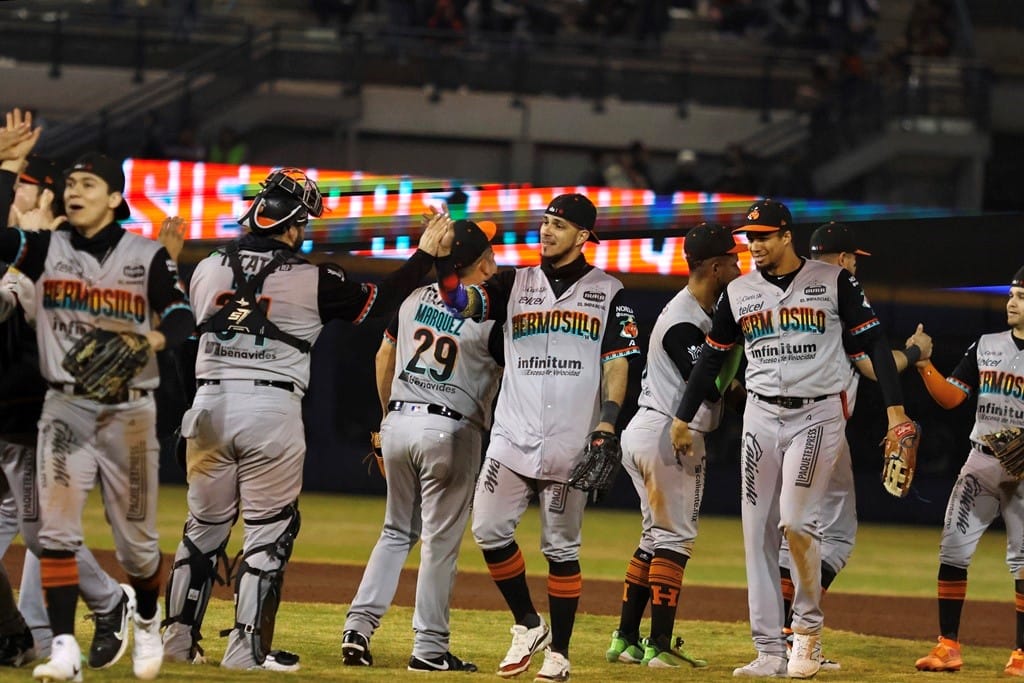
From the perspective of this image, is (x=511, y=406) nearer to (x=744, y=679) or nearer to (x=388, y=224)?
(x=744, y=679)

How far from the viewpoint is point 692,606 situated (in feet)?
34.9

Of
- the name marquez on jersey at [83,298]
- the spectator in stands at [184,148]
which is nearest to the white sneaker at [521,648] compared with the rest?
the name marquez on jersey at [83,298]

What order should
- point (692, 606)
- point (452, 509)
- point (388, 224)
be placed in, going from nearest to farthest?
1. point (452, 509)
2. point (692, 606)
3. point (388, 224)

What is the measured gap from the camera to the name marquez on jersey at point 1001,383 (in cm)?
781

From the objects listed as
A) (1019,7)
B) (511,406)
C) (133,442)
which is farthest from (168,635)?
(1019,7)

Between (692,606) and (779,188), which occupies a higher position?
(779,188)

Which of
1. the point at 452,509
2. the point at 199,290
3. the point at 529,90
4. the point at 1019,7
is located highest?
the point at 1019,7

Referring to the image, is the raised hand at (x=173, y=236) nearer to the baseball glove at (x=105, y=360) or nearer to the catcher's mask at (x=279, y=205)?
the catcher's mask at (x=279, y=205)

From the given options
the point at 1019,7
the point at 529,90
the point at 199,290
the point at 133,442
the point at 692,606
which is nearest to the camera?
the point at 133,442

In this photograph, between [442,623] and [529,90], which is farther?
[529,90]

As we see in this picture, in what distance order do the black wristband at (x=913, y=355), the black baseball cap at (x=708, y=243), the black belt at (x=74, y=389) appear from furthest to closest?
the black wristband at (x=913, y=355), the black baseball cap at (x=708, y=243), the black belt at (x=74, y=389)

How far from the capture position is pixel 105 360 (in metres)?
5.48

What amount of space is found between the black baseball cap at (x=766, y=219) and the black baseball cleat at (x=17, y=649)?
3.73 metres

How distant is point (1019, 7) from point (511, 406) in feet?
61.1
